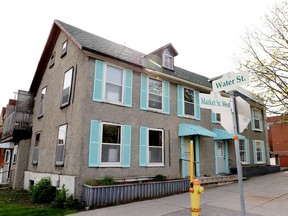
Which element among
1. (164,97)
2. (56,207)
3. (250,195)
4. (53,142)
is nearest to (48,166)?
(53,142)

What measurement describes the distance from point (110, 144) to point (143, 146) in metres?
1.76

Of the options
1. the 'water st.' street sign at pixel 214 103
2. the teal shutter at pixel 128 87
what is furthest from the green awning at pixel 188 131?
the 'water st.' street sign at pixel 214 103

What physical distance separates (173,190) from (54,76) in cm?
936

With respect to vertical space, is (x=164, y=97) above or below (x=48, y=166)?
above

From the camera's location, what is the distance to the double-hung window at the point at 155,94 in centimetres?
1202

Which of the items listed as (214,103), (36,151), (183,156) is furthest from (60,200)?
(214,103)

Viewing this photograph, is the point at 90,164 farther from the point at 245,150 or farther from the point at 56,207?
the point at 245,150

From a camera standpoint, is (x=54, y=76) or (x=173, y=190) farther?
(x=54, y=76)

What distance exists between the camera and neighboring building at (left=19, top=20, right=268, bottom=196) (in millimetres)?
9617

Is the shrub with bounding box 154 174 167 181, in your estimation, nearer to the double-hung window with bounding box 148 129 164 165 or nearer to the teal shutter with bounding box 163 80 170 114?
the double-hung window with bounding box 148 129 164 165

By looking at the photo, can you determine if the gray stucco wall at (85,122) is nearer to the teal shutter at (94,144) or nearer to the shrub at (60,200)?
the teal shutter at (94,144)

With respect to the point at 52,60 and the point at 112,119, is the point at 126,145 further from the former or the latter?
the point at 52,60

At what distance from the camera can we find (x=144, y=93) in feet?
38.1

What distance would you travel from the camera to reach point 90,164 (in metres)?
9.09
